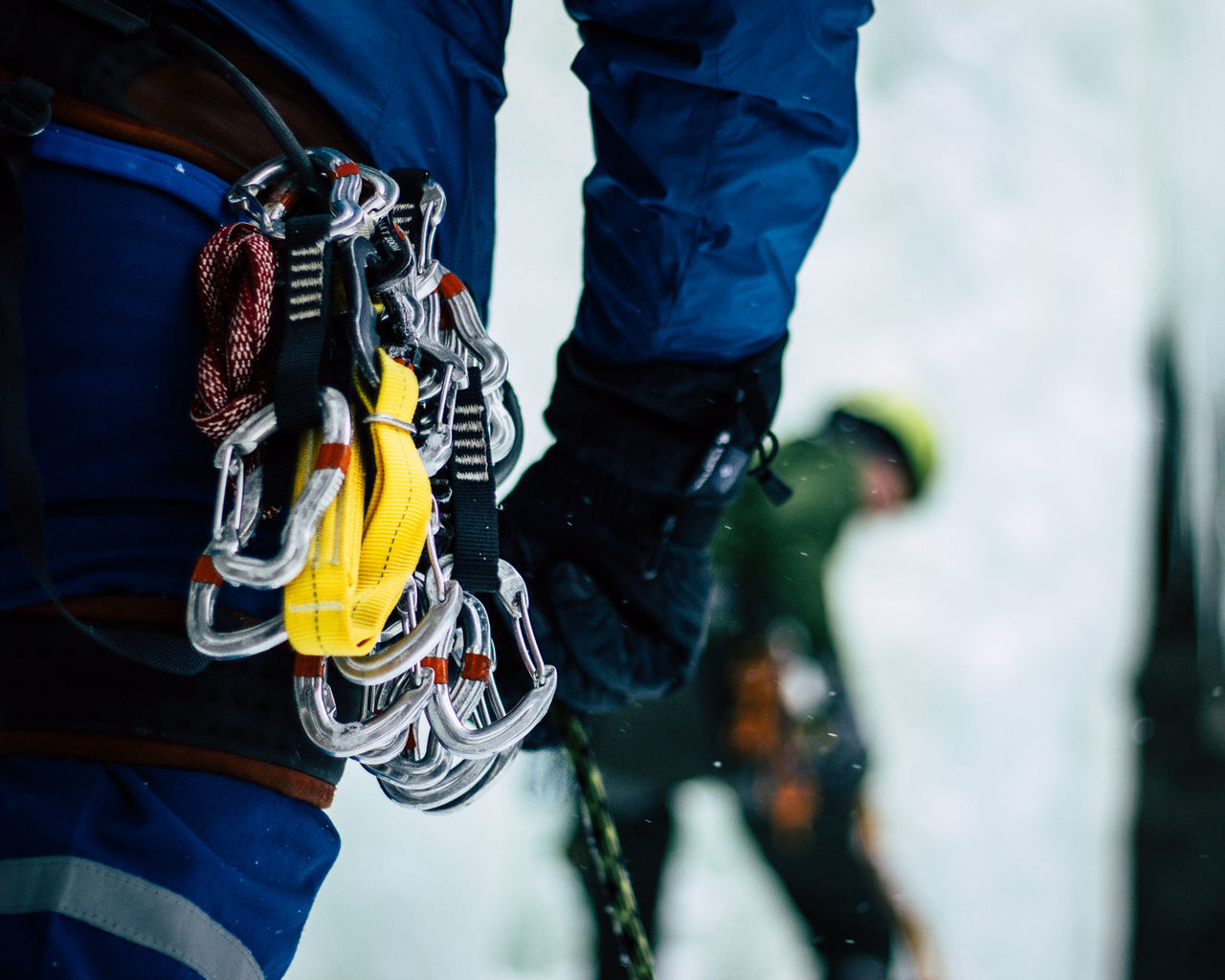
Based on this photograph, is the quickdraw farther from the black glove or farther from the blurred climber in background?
the blurred climber in background

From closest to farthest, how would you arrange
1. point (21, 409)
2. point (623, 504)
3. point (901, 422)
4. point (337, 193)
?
1. point (21, 409)
2. point (337, 193)
3. point (623, 504)
4. point (901, 422)

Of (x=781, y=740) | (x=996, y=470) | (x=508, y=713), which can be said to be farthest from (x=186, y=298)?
(x=996, y=470)

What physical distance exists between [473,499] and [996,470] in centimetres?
328

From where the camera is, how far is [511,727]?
59cm

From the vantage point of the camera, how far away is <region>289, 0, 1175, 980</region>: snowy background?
3.11 meters

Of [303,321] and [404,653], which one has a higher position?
[303,321]

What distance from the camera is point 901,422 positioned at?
10.7 feet

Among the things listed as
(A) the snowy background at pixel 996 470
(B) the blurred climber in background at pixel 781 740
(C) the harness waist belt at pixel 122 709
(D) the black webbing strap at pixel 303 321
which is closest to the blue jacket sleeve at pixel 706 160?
(D) the black webbing strap at pixel 303 321

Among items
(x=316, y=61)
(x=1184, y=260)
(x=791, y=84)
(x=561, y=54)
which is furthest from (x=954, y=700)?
(x=316, y=61)

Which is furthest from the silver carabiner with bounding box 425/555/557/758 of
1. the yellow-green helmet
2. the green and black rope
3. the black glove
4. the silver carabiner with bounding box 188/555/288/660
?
the yellow-green helmet

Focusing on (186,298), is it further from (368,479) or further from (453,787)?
(453,787)

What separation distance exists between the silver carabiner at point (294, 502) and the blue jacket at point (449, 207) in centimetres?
6

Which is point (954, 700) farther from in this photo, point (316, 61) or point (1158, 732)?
point (316, 61)

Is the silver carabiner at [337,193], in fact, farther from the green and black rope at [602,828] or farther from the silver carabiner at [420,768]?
the green and black rope at [602,828]
